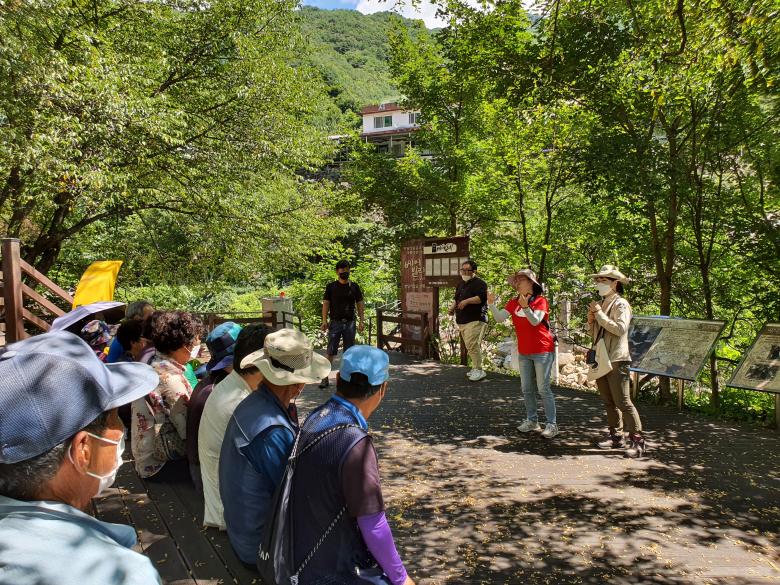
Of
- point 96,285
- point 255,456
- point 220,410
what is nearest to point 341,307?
point 96,285

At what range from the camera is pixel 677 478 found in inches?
188

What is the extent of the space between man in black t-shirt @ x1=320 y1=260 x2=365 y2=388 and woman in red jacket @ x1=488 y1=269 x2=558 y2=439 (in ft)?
9.29

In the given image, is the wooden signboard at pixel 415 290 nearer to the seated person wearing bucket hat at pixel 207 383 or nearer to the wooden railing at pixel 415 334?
the wooden railing at pixel 415 334

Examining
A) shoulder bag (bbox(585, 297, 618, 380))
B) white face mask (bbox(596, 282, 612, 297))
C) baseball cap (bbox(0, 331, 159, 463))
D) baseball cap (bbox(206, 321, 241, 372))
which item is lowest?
shoulder bag (bbox(585, 297, 618, 380))

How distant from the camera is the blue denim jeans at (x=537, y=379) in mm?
5781

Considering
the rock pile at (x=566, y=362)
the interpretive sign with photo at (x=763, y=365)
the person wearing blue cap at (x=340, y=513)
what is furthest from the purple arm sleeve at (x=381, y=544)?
the rock pile at (x=566, y=362)

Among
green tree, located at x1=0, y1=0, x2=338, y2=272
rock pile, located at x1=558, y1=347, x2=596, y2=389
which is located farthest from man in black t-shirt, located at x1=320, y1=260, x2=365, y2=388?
rock pile, located at x1=558, y1=347, x2=596, y2=389

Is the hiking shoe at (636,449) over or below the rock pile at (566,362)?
over

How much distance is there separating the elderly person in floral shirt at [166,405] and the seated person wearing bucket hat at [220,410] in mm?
679

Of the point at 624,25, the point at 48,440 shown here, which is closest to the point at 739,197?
the point at 624,25

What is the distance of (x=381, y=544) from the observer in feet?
7.05

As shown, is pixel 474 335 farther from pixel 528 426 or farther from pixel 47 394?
pixel 47 394

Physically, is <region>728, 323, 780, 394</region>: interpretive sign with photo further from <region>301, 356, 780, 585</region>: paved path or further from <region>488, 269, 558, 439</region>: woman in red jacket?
<region>488, 269, 558, 439</region>: woman in red jacket

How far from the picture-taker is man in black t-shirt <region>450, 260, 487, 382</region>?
8445 millimetres
